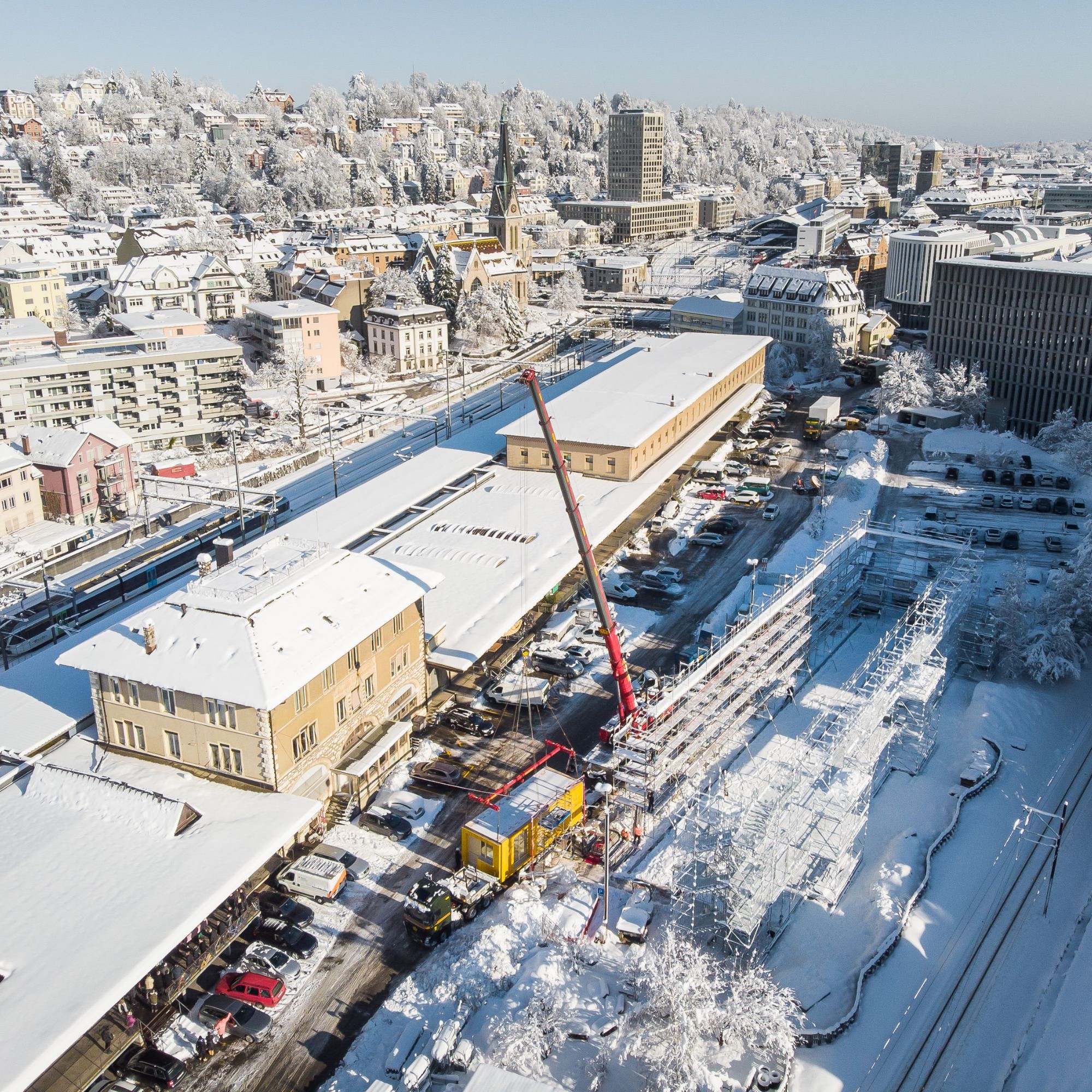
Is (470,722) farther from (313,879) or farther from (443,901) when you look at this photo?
(443,901)

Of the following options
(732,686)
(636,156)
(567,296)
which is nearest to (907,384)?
(732,686)

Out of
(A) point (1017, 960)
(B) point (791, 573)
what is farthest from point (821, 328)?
(A) point (1017, 960)

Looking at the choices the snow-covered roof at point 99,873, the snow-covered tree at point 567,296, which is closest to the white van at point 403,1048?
the snow-covered roof at point 99,873

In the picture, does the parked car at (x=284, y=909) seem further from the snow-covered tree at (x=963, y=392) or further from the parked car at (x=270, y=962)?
the snow-covered tree at (x=963, y=392)

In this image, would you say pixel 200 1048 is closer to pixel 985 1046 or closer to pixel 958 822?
pixel 985 1046

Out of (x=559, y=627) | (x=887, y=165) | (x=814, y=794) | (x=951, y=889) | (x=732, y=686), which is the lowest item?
(x=951, y=889)
